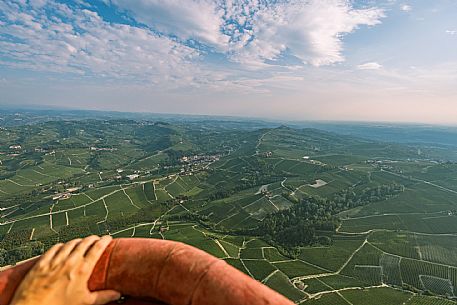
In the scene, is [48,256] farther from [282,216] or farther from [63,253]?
[282,216]

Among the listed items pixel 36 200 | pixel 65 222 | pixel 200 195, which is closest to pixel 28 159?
pixel 36 200

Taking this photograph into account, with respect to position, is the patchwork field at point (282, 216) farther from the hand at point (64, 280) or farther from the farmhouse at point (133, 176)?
the hand at point (64, 280)

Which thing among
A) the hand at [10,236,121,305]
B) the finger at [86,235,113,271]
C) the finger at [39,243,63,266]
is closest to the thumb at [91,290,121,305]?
the hand at [10,236,121,305]

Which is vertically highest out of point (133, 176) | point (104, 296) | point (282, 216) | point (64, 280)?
point (64, 280)

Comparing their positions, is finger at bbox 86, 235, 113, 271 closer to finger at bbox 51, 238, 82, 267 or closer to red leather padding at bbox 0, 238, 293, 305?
red leather padding at bbox 0, 238, 293, 305

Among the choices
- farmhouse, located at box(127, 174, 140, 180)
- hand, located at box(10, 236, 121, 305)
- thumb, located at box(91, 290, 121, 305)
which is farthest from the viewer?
farmhouse, located at box(127, 174, 140, 180)

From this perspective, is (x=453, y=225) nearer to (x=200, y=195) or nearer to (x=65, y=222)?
(x=200, y=195)

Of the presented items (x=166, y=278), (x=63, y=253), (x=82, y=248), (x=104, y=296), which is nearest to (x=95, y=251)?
(x=82, y=248)
